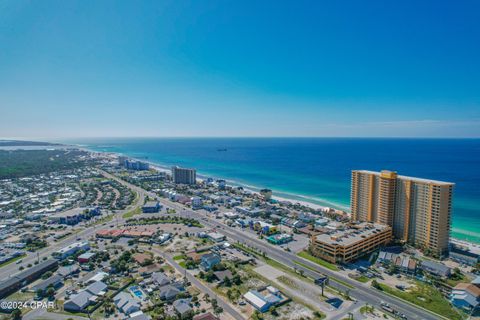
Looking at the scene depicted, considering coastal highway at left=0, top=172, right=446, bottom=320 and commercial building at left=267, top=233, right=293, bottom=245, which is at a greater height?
commercial building at left=267, top=233, right=293, bottom=245

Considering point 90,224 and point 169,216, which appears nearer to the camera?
point 90,224

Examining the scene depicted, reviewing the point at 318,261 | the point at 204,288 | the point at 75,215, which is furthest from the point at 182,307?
the point at 75,215

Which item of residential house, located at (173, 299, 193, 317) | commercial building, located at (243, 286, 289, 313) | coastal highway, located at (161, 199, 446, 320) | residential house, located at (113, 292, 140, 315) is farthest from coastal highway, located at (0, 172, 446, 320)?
residential house, located at (113, 292, 140, 315)

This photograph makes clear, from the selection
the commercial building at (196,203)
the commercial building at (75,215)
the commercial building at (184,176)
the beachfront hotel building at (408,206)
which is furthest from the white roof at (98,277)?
the commercial building at (184,176)

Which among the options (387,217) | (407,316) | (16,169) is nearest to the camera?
(407,316)

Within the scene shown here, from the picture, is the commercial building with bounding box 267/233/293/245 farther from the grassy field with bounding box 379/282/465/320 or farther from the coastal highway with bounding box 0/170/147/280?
the coastal highway with bounding box 0/170/147/280

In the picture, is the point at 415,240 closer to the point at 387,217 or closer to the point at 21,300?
the point at 387,217

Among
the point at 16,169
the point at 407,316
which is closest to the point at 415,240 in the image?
the point at 407,316
